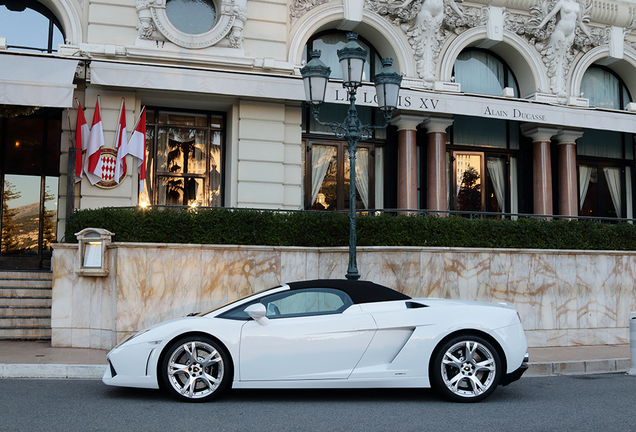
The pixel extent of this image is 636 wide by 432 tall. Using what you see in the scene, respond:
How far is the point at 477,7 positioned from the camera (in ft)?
55.2

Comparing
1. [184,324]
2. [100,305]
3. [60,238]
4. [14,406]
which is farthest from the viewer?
[60,238]

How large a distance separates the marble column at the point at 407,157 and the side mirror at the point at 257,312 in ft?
32.2

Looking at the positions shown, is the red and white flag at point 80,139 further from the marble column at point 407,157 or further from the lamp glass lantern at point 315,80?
the marble column at point 407,157

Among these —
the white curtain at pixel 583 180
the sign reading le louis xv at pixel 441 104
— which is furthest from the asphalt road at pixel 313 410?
the white curtain at pixel 583 180

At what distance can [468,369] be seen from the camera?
268 inches

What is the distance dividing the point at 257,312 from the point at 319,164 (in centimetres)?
1007

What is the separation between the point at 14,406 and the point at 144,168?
8.30m

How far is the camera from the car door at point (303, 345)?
659cm

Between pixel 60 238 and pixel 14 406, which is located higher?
pixel 60 238

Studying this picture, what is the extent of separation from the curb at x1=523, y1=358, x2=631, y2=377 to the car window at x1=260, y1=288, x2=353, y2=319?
3.69 meters

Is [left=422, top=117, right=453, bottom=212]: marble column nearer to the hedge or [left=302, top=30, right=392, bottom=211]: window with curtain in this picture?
[left=302, top=30, right=392, bottom=211]: window with curtain

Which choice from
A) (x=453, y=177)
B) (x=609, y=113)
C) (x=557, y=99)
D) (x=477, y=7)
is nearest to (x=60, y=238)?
(x=453, y=177)

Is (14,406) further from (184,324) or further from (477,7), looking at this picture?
(477,7)

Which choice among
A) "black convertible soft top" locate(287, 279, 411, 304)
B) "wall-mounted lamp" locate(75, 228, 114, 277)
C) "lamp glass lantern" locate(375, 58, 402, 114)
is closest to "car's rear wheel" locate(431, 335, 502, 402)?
"black convertible soft top" locate(287, 279, 411, 304)
